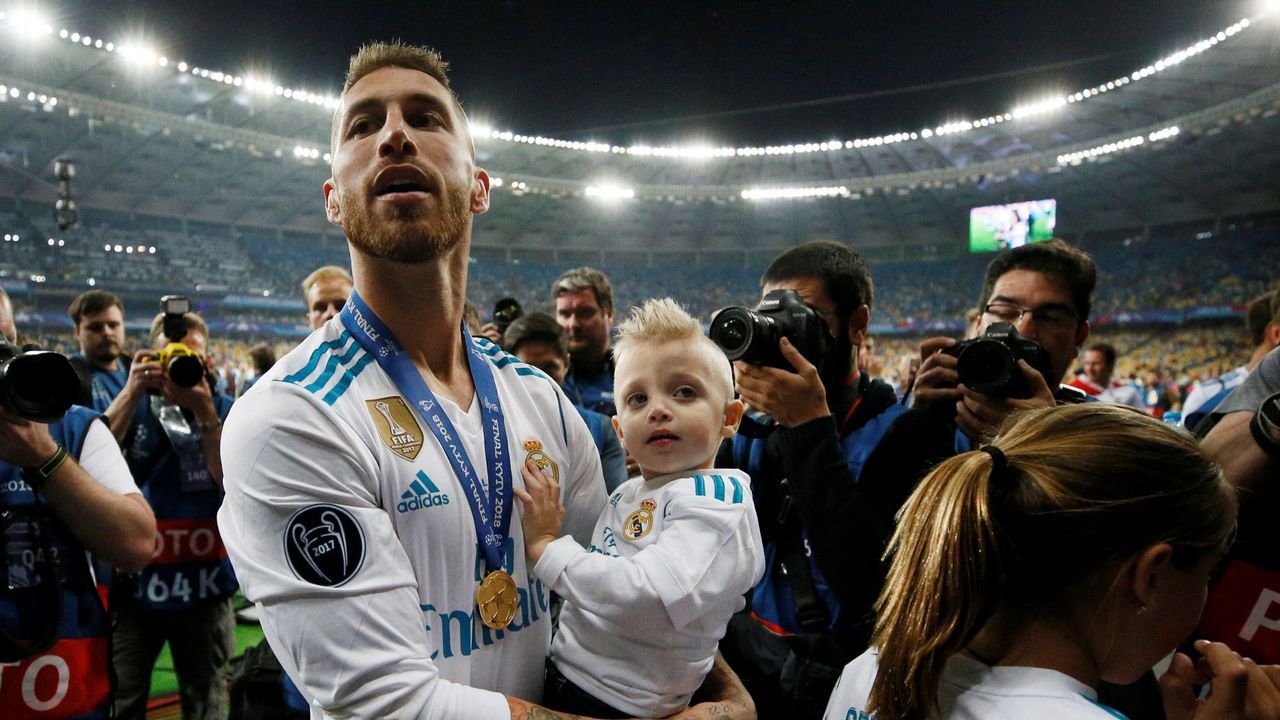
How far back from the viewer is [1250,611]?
6.23ft

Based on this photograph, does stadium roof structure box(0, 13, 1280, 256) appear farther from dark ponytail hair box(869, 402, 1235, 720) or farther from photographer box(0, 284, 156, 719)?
dark ponytail hair box(869, 402, 1235, 720)

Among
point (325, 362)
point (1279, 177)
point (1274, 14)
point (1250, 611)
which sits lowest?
point (1250, 611)

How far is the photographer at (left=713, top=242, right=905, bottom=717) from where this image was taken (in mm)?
1779

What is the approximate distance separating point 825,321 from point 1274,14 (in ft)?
66.9

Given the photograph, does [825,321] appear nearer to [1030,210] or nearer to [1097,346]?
[1097,346]

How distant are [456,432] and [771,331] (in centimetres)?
89

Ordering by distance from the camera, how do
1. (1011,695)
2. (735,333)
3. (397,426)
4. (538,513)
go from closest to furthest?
1. (1011,695)
2. (397,426)
3. (538,513)
4. (735,333)

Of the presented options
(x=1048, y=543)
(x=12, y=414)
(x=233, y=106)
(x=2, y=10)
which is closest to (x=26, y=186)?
(x=233, y=106)

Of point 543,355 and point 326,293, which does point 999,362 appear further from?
point 326,293

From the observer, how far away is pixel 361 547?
1127 millimetres

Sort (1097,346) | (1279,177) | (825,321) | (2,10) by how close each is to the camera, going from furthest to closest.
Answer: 1. (1279,177)
2. (2,10)
3. (1097,346)
4. (825,321)

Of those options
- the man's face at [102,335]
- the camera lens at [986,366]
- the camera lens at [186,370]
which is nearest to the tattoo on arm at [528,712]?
the camera lens at [986,366]

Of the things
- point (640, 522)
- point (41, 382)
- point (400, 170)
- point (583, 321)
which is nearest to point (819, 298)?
point (640, 522)

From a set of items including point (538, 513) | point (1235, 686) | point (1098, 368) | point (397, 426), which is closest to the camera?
point (1235, 686)
